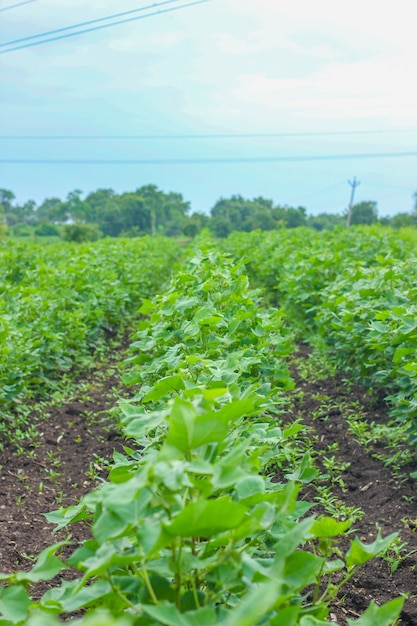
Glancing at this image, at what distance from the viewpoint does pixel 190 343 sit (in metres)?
3.55

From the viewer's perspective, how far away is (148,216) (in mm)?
52875

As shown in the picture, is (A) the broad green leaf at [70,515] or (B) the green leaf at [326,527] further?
(A) the broad green leaf at [70,515]

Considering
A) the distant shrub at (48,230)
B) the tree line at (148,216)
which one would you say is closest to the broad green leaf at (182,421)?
the tree line at (148,216)

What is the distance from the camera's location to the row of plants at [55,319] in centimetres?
542

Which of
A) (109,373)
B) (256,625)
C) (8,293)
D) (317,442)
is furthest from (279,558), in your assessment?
(8,293)

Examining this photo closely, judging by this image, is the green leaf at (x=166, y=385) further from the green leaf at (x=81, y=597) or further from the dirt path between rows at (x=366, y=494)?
the dirt path between rows at (x=366, y=494)

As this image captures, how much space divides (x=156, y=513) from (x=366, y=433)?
3695mm

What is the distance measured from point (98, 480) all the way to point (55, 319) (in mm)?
2928

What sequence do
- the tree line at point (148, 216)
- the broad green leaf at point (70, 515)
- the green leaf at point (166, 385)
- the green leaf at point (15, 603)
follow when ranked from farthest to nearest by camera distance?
1. the tree line at point (148, 216)
2. the green leaf at point (166, 385)
3. the broad green leaf at point (70, 515)
4. the green leaf at point (15, 603)

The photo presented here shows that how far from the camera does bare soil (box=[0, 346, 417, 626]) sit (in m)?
3.06

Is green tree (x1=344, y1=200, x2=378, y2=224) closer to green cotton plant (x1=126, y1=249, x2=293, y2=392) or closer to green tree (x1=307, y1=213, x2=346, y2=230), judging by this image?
green tree (x1=307, y1=213, x2=346, y2=230)

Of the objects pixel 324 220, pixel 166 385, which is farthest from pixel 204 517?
pixel 324 220

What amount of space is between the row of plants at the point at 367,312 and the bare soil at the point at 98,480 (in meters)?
0.38

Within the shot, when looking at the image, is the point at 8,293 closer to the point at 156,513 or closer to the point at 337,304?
the point at 337,304
